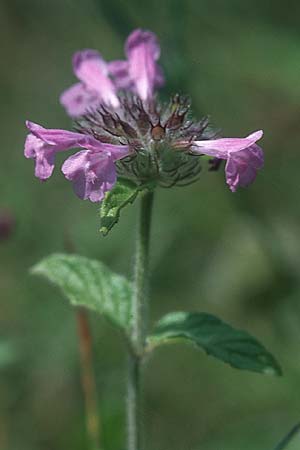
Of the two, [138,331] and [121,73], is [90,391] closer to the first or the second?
[138,331]

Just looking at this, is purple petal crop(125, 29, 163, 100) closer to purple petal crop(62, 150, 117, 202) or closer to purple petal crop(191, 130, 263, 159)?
purple petal crop(191, 130, 263, 159)

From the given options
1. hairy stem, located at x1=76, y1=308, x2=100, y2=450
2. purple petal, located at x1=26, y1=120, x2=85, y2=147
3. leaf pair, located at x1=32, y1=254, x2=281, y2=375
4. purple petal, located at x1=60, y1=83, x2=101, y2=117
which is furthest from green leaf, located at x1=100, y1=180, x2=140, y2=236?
hairy stem, located at x1=76, y1=308, x2=100, y2=450

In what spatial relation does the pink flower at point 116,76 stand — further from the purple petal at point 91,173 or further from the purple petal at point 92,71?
the purple petal at point 91,173

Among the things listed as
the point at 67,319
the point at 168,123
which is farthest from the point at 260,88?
the point at 168,123

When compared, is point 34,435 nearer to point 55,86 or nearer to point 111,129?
point 111,129

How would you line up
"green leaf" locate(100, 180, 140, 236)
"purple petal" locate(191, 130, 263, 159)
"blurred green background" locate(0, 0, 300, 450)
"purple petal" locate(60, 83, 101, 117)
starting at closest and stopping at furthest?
"green leaf" locate(100, 180, 140, 236) < "purple petal" locate(191, 130, 263, 159) < "purple petal" locate(60, 83, 101, 117) < "blurred green background" locate(0, 0, 300, 450)

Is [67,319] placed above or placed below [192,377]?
above

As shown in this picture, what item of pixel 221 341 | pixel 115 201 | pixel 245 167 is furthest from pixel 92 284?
pixel 245 167
